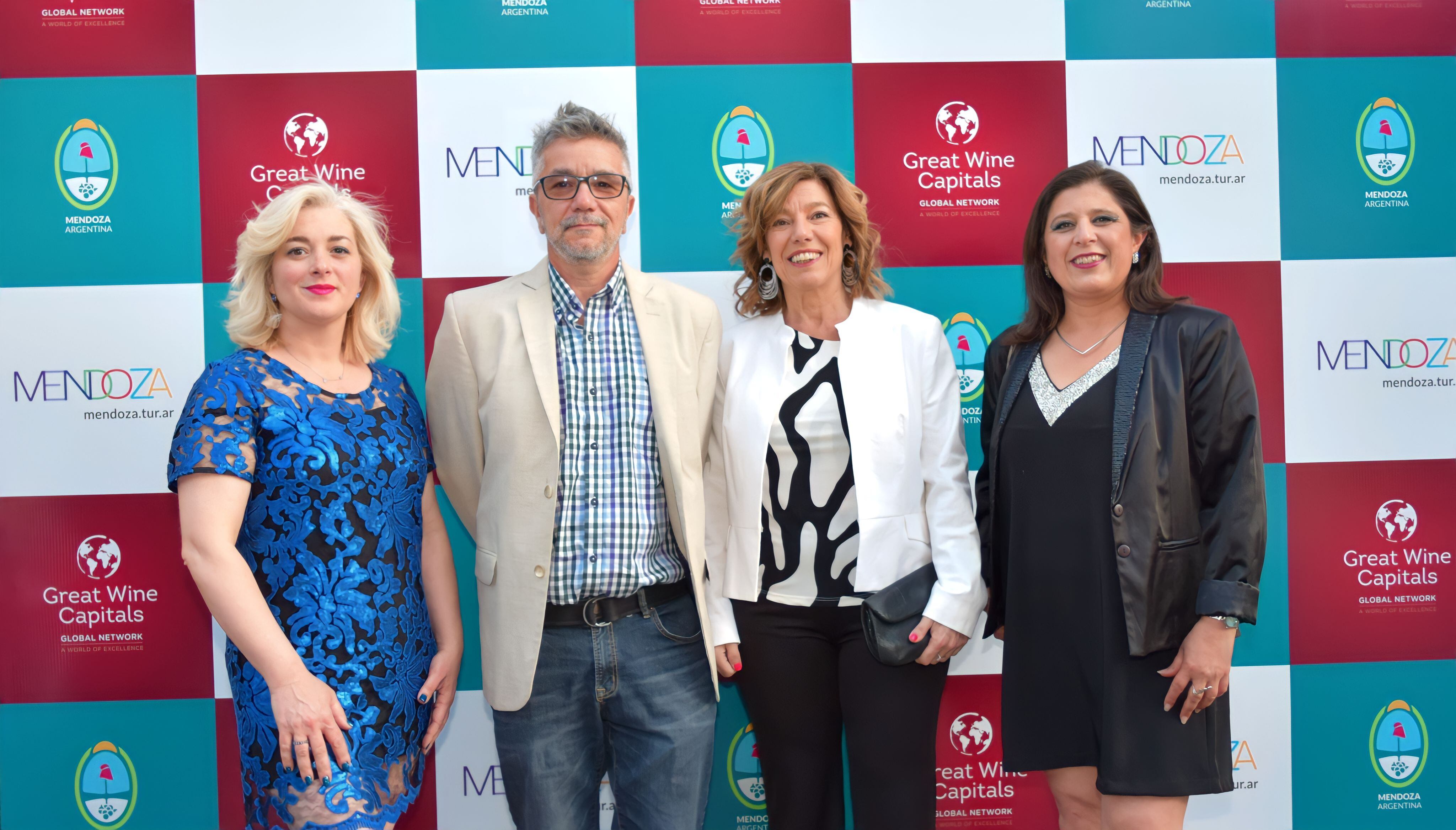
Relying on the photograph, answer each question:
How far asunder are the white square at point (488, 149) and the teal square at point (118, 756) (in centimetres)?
174

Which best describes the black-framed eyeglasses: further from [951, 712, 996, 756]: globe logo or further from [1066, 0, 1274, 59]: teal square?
[951, 712, 996, 756]: globe logo

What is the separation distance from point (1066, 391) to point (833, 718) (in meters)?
0.99

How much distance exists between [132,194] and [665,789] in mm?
2599

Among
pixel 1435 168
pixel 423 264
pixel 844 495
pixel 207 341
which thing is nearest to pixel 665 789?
pixel 844 495

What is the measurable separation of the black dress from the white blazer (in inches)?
5.4

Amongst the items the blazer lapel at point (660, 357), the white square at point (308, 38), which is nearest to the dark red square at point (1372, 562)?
the blazer lapel at point (660, 357)

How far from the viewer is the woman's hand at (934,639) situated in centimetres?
205

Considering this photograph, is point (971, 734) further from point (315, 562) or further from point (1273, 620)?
point (315, 562)

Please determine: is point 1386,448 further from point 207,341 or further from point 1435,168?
point 207,341

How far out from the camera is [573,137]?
2.08 meters

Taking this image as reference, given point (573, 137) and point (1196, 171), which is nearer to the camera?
point (573, 137)

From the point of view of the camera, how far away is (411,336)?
9.59 feet

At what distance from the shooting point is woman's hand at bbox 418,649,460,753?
6.31ft

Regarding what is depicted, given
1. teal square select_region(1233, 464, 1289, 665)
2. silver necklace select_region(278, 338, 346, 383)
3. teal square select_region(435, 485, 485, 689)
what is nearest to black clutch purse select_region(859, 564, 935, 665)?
silver necklace select_region(278, 338, 346, 383)
